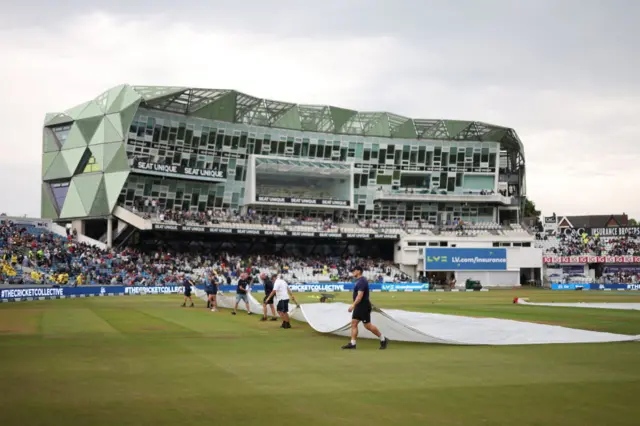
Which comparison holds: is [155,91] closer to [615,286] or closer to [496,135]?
[496,135]

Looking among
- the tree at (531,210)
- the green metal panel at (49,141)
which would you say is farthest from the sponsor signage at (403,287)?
the tree at (531,210)

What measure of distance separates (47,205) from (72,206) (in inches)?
225

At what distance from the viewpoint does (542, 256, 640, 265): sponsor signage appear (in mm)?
91250

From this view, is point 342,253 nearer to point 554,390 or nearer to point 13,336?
point 13,336

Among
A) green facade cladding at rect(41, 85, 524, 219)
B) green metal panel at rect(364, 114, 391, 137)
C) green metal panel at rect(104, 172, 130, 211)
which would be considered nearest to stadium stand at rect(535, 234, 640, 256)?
green facade cladding at rect(41, 85, 524, 219)

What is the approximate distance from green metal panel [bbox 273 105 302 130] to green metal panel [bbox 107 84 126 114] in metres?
20.2

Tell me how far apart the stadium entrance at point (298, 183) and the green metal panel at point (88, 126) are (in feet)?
62.7

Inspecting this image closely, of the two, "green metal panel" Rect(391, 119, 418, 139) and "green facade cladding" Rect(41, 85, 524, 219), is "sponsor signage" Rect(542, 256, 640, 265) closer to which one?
"green facade cladding" Rect(41, 85, 524, 219)

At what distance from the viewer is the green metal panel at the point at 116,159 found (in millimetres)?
81062

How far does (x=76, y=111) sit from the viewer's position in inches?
3391

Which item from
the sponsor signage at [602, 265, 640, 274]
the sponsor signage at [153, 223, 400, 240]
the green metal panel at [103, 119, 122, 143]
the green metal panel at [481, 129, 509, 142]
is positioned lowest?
the sponsor signage at [602, 265, 640, 274]

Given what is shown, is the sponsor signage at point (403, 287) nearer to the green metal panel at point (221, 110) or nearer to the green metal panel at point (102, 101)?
the green metal panel at point (221, 110)

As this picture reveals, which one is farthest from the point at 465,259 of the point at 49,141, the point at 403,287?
the point at 49,141

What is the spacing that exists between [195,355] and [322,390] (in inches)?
216
